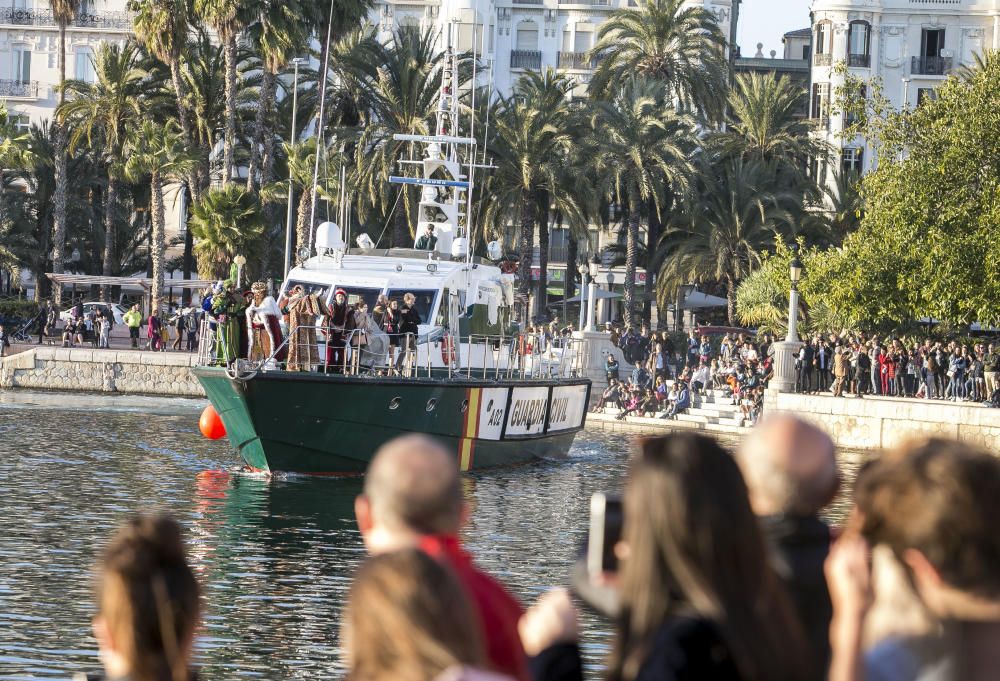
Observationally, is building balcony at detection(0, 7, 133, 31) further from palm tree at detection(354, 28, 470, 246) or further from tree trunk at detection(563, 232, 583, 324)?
tree trunk at detection(563, 232, 583, 324)

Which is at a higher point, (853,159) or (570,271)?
(853,159)

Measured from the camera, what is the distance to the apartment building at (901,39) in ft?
229

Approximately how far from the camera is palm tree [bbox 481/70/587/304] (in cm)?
5234

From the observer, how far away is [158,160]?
53000 mm

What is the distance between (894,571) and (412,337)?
2113cm

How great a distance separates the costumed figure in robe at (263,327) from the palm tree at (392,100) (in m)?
27.7

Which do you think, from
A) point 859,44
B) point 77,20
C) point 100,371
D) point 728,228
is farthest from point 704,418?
point 77,20

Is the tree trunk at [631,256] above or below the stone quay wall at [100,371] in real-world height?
above

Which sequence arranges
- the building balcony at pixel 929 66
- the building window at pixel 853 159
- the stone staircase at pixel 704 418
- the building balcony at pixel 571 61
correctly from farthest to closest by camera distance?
the building balcony at pixel 571 61, the building balcony at pixel 929 66, the building window at pixel 853 159, the stone staircase at pixel 704 418

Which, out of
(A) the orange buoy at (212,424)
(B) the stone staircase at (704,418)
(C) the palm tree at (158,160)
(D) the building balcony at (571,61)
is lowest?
(B) the stone staircase at (704,418)

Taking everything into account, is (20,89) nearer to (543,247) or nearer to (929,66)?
(543,247)

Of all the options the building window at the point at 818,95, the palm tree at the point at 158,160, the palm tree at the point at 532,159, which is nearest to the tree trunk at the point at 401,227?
the palm tree at the point at 532,159

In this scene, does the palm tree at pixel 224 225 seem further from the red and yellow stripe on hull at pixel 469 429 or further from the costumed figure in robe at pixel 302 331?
the costumed figure in robe at pixel 302 331

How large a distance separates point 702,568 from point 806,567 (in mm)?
940
